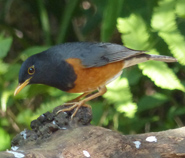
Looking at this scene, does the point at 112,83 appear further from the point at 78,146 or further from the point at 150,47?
→ the point at 78,146

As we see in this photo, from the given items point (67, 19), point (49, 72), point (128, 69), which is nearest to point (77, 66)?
point (49, 72)

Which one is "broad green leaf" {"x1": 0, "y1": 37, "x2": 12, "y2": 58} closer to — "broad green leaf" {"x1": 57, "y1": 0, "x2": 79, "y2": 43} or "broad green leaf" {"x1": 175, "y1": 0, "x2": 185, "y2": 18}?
"broad green leaf" {"x1": 57, "y1": 0, "x2": 79, "y2": 43}

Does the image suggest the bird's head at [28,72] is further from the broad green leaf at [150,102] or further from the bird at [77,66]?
the broad green leaf at [150,102]

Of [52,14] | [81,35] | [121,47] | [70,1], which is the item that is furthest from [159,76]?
[52,14]

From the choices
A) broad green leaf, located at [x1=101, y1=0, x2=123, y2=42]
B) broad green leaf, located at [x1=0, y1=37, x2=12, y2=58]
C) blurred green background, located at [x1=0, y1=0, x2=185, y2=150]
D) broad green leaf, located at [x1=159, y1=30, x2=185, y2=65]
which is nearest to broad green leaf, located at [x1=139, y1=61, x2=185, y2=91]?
blurred green background, located at [x1=0, y1=0, x2=185, y2=150]

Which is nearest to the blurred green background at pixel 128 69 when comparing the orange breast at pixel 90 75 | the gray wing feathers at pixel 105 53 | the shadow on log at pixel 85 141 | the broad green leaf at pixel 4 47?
the broad green leaf at pixel 4 47

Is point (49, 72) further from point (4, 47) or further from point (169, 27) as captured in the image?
point (169, 27)
